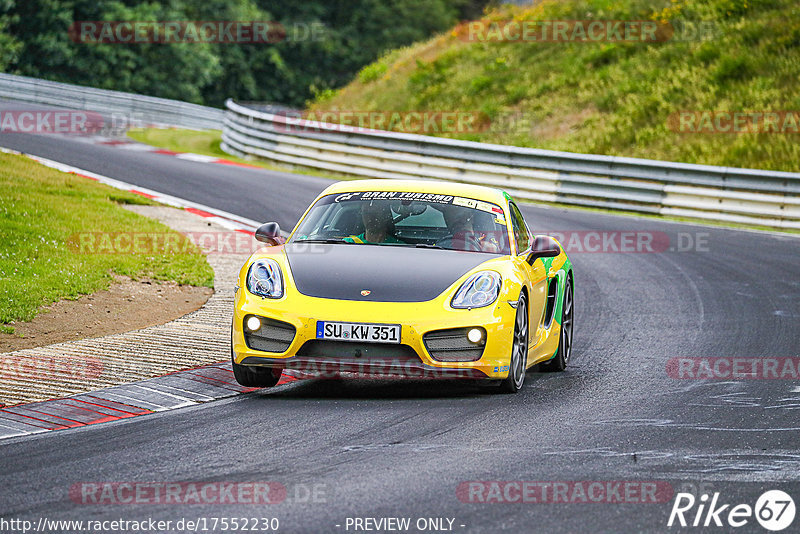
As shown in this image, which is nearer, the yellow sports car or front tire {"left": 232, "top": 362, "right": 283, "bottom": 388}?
the yellow sports car

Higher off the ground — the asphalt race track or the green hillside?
the green hillside

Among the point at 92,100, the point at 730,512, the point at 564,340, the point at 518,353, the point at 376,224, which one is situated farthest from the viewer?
the point at 92,100

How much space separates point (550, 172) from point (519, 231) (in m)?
13.8

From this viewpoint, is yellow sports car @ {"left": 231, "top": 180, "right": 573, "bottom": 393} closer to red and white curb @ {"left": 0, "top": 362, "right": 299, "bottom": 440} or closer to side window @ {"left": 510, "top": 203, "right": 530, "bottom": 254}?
Answer: side window @ {"left": 510, "top": 203, "right": 530, "bottom": 254}

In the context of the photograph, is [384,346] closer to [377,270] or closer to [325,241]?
[377,270]

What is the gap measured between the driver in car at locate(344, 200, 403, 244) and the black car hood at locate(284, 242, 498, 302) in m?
0.21

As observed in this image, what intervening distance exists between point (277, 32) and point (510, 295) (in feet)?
180

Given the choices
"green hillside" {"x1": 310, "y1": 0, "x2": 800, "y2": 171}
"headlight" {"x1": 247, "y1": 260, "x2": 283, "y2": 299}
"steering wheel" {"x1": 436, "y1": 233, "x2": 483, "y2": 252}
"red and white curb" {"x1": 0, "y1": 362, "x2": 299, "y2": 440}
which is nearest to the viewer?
"red and white curb" {"x1": 0, "y1": 362, "x2": 299, "y2": 440}

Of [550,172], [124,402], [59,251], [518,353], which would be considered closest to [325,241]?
Result: [518,353]

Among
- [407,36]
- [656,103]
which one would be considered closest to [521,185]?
[656,103]

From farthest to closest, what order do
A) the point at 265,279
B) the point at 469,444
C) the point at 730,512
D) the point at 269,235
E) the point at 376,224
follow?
1. the point at 376,224
2. the point at 269,235
3. the point at 265,279
4. the point at 469,444
5. the point at 730,512

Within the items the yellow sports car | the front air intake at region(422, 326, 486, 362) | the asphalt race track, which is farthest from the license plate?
the asphalt race track

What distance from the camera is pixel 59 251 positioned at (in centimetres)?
1255

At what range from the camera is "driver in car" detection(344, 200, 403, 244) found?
8.59 m
